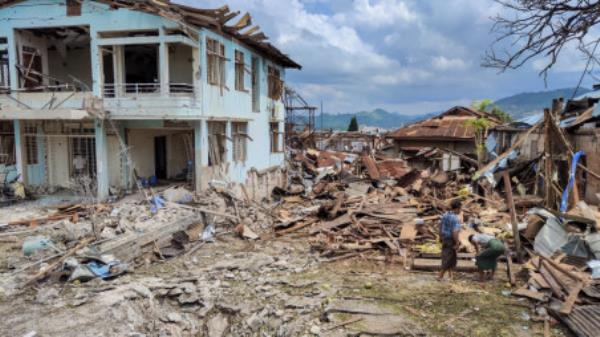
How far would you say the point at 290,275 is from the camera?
10.5 meters

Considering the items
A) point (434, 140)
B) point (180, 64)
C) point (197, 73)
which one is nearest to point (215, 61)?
point (197, 73)

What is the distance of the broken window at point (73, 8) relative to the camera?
15414mm

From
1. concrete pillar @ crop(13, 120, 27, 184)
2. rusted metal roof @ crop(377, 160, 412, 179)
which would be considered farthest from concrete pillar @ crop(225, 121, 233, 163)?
rusted metal roof @ crop(377, 160, 412, 179)

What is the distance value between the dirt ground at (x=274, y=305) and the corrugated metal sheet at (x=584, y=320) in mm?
237

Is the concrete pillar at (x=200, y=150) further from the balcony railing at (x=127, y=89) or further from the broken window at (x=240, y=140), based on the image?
the broken window at (x=240, y=140)

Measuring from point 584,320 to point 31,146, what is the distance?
64.8 ft

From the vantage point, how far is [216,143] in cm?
1725

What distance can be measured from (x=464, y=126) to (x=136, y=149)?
2170 centimetres

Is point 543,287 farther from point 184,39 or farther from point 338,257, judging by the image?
point 184,39

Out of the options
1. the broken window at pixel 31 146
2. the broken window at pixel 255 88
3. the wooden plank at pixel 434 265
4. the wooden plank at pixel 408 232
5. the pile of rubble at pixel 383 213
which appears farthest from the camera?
the broken window at pixel 255 88

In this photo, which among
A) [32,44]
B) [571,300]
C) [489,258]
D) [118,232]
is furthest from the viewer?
[32,44]

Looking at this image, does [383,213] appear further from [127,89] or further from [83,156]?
[83,156]

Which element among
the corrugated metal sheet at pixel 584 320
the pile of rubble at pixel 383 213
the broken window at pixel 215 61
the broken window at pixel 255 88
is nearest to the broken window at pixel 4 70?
the broken window at pixel 215 61

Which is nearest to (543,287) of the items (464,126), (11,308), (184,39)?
(11,308)
